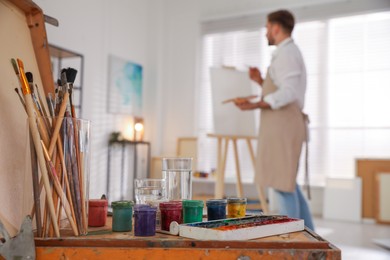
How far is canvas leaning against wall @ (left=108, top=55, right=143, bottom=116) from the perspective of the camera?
439 centimetres

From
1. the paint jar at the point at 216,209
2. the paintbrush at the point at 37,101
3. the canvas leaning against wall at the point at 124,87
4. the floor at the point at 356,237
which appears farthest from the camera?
the canvas leaning against wall at the point at 124,87

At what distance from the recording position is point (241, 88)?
146 inches

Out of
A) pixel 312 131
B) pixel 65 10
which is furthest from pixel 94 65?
pixel 312 131

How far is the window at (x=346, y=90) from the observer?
424 centimetres

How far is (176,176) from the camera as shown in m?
1.14

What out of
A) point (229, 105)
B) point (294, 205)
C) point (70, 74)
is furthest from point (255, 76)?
point (70, 74)

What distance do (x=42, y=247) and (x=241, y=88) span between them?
9.99 ft

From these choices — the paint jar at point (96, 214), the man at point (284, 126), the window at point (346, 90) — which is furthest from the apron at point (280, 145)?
the window at point (346, 90)

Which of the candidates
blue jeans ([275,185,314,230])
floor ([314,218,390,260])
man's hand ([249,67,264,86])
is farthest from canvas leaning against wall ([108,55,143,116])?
blue jeans ([275,185,314,230])

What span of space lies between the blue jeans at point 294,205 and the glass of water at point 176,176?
1215mm

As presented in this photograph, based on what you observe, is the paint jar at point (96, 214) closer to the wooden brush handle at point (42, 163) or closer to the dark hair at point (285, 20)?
the wooden brush handle at point (42, 163)

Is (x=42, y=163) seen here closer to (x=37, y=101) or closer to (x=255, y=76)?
(x=37, y=101)

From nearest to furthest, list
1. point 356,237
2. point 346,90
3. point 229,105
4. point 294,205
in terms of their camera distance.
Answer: point 294,205 < point 356,237 < point 229,105 < point 346,90

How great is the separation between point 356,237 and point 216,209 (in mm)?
2547
